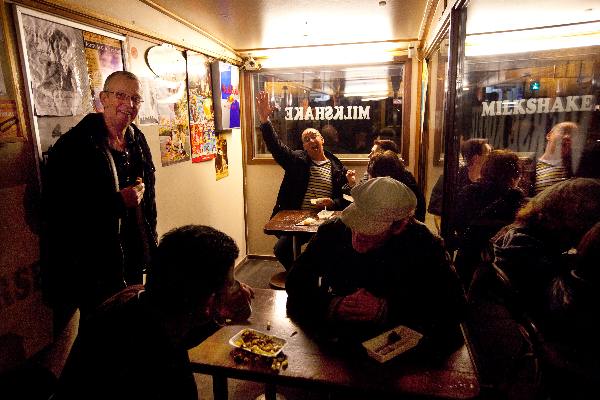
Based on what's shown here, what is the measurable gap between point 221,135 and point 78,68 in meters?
2.34

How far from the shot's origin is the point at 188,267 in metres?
1.24

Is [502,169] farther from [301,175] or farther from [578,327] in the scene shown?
[301,175]

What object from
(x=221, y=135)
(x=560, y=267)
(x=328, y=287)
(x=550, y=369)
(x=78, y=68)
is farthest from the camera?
(x=221, y=135)

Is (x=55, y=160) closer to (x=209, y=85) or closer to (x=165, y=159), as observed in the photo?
(x=165, y=159)

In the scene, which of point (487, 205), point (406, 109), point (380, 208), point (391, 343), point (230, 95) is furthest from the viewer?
point (406, 109)

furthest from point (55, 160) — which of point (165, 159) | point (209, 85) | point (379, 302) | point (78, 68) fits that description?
point (209, 85)

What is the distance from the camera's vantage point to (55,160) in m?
2.20

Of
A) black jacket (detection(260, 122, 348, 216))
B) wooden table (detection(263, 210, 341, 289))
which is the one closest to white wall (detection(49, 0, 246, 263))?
black jacket (detection(260, 122, 348, 216))

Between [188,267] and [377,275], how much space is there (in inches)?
41.5

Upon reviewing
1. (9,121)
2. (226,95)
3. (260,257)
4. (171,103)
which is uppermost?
(226,95)

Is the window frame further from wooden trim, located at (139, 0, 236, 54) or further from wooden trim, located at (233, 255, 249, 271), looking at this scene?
wooden trim, located at (233, 255, 249, 271)

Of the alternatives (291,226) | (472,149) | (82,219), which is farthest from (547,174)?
(82,219)

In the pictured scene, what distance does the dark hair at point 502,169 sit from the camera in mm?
2928

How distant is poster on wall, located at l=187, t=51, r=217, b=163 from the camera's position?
402 cm
